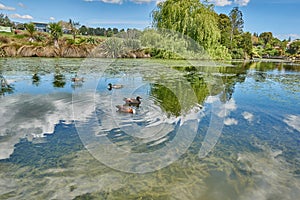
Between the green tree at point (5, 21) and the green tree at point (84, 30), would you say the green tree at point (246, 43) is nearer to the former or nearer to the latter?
the green tree at point (84, 30)

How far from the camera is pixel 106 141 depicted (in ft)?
13.8

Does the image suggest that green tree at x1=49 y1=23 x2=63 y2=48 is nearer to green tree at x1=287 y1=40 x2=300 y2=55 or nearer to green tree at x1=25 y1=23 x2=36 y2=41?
green tree at x1=25 y1=23 x2=36 y2=41

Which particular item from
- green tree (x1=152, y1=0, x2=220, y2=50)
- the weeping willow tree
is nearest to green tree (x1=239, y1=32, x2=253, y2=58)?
the weeping willow tree

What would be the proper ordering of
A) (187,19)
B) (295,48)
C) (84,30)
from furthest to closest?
1. (84,30)
2. (295,48)
3. (187,19)

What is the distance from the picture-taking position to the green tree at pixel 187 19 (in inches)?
828

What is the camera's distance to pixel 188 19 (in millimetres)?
20984

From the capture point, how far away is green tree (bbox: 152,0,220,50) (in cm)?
2103

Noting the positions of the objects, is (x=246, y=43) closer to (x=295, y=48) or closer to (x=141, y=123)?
(x=295, y=48)

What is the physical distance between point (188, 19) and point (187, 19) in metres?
0.15

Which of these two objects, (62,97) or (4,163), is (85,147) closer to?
(4,163)

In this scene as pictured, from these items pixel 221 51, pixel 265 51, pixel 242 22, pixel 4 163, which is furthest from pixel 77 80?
pixel 265 51

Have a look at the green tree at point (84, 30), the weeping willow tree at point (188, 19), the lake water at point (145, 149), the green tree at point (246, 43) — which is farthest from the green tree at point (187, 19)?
the green tree at point (84, 30)

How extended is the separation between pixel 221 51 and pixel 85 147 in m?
26.0

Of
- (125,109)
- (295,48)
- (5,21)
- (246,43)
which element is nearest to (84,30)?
(5,21)
